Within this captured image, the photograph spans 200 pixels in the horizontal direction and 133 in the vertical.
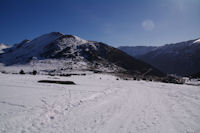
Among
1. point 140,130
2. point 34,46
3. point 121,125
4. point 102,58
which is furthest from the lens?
point 34,46

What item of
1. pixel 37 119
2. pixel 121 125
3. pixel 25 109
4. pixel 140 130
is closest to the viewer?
pixel 140 130

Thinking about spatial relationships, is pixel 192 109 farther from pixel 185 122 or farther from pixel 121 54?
pixel 121 54

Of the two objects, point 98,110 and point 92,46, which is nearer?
point 98,110

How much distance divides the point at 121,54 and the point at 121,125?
123m

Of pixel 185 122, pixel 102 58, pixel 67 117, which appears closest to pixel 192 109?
pixel 185 122

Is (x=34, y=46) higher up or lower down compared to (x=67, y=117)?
higher up

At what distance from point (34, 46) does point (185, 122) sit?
6480 inches

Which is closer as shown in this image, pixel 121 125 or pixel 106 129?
pixel 106 129

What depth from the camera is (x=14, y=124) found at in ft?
19.0

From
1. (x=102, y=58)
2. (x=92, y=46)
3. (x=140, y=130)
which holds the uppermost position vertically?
(x=92, y=46)

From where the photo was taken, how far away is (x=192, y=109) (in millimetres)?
8430

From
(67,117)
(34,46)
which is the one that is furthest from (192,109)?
(34,46)

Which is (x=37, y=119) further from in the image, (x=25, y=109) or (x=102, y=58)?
(x=102, y=58)

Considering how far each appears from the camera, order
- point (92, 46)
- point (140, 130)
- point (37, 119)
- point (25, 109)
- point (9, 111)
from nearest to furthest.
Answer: point (140, 130), point (37, 119), point (9, 111), point (25, 109), point (92, 46)
